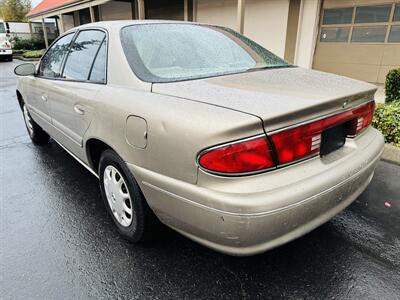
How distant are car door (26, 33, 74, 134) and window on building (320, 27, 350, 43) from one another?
710 centimetres

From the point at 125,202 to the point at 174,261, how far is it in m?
0.56

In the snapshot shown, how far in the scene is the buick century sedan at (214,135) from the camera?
1.56 meters

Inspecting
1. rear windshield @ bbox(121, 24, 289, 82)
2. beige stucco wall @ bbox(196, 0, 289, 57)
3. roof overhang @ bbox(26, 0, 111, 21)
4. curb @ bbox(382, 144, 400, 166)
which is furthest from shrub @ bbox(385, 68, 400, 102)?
roof overhang @ bbox(26, 0, 111, 21)

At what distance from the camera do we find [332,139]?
1.96 metres

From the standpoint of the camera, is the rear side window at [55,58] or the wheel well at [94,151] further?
the rear side window at [55,58]

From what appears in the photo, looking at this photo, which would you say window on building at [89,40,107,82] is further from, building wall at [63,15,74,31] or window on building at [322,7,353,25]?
building wall at [63,15,74,31]

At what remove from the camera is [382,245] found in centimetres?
238

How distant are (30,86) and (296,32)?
23.6 feet

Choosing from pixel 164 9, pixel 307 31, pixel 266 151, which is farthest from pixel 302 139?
pixel 164 9

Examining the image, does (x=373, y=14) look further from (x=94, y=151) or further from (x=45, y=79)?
(x=94, y=151)

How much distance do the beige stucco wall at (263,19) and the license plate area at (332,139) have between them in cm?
778

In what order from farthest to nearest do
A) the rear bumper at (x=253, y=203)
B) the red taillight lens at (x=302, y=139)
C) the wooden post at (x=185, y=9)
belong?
1. the wooden post at (x=185, y=9)
2. the red taillight lens at (x=302, y=139)
3. the rear bumper at (x=253, y=203)

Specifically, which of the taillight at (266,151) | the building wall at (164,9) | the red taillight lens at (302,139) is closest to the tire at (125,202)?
the taillight at (266,151)

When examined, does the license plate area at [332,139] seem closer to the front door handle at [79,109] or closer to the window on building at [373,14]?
the front door handle at [79,109]
